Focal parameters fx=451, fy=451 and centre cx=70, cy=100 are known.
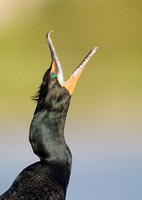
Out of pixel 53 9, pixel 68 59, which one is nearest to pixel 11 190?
pixel 68 59

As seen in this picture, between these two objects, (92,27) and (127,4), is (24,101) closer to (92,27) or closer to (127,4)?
(92,27)

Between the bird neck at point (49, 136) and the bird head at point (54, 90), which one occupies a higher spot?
the bird head at point (54, 90)

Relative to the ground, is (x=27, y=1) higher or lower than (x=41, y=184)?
higher

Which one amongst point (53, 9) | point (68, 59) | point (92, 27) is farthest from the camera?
point (53, 9)

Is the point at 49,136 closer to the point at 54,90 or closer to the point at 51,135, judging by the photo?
the point at 51,135

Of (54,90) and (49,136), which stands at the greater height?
(54,90)

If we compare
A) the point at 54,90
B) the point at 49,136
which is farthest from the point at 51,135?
the point at 54,90

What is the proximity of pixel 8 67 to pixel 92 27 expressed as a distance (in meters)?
2.62

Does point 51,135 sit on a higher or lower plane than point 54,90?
lower

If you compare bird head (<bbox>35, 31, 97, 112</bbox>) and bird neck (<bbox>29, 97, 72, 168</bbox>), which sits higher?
bird head (<bbox>35, 31, 97, 112</bbox>)

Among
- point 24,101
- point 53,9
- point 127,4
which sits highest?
point 53,9

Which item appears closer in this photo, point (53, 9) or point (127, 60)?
point (127, 60)

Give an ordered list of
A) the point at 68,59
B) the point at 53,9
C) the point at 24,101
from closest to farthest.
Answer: the point at 24,101 < the point at 68,59 < the point at 53,9

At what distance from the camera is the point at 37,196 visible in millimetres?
2980
